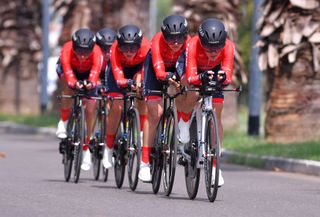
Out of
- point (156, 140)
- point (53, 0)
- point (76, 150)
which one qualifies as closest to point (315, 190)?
point (156, 140)

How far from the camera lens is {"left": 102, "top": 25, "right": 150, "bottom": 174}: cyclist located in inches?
548

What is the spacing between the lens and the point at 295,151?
17.9 metres

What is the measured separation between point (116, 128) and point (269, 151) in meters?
4.28

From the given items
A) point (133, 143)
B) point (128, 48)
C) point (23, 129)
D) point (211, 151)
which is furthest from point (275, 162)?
point (23, 129)

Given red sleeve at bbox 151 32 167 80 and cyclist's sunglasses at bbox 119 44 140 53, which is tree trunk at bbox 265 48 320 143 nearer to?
cyclist's sunglasses at bbox 119 44 140 53

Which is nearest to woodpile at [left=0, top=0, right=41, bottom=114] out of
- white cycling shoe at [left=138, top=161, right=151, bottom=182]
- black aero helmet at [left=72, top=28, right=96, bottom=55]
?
black aero helmet at [left=72, top=28, right=96, bottom=55]

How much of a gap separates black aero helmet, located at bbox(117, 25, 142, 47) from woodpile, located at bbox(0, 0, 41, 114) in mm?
20523

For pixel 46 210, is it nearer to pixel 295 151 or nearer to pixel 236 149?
pixel 295 151

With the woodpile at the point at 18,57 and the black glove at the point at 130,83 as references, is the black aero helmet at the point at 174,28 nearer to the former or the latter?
the black glove at the point at 130,83

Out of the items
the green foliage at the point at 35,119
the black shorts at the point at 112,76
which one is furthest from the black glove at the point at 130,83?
the green foliage at the point at 35,119

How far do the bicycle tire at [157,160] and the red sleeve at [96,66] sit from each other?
6.84 feet

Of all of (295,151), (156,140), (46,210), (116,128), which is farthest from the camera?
(295,151)

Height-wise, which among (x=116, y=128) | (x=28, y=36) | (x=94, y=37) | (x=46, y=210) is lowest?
(x=46, y=210)

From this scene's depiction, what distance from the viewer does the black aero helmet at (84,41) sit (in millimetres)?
15062
